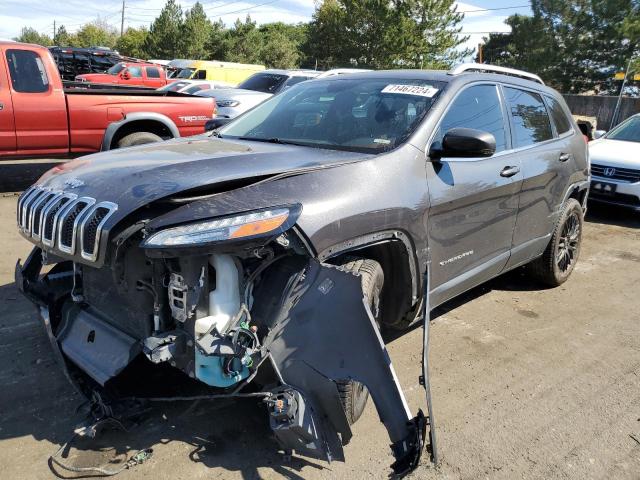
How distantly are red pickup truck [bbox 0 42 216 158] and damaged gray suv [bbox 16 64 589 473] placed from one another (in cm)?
492

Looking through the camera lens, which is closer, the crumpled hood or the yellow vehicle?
the crumpled hood

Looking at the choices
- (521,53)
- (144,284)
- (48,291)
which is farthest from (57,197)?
(521,53)

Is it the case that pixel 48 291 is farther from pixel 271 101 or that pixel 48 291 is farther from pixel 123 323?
pixel 271 101

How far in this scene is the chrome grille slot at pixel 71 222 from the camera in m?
2.45

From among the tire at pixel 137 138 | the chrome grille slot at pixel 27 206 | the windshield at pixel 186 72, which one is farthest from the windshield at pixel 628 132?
the windshield at pixel 186 72

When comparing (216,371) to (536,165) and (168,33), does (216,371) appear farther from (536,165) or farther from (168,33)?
(168,33)

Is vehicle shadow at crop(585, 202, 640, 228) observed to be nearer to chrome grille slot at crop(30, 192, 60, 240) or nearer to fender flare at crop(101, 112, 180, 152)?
fender flare at crop(101, 112, 180, 152)

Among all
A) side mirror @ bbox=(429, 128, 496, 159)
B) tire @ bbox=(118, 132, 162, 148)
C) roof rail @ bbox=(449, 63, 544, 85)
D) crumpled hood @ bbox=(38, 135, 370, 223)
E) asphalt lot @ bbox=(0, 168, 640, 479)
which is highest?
roof rail @ bbox=(449, 63, 544, 85)

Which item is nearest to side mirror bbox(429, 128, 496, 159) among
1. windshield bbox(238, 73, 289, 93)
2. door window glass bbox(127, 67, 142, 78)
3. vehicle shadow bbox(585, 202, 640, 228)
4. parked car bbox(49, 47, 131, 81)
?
vehicle shadow bbox(585, 202, 640, 228)

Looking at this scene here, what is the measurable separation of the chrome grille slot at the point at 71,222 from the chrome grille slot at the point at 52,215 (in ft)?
0.14

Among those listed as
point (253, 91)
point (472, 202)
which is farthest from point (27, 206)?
point (253, 91)

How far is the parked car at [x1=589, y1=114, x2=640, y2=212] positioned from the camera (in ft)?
26.8

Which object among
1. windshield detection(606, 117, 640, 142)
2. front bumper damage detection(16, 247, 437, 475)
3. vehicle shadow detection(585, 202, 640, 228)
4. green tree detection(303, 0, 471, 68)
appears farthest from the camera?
green tree detection(303, 0, 471, 68)

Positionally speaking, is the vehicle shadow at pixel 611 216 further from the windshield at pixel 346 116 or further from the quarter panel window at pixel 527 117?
the windshield at pixel 346 116
